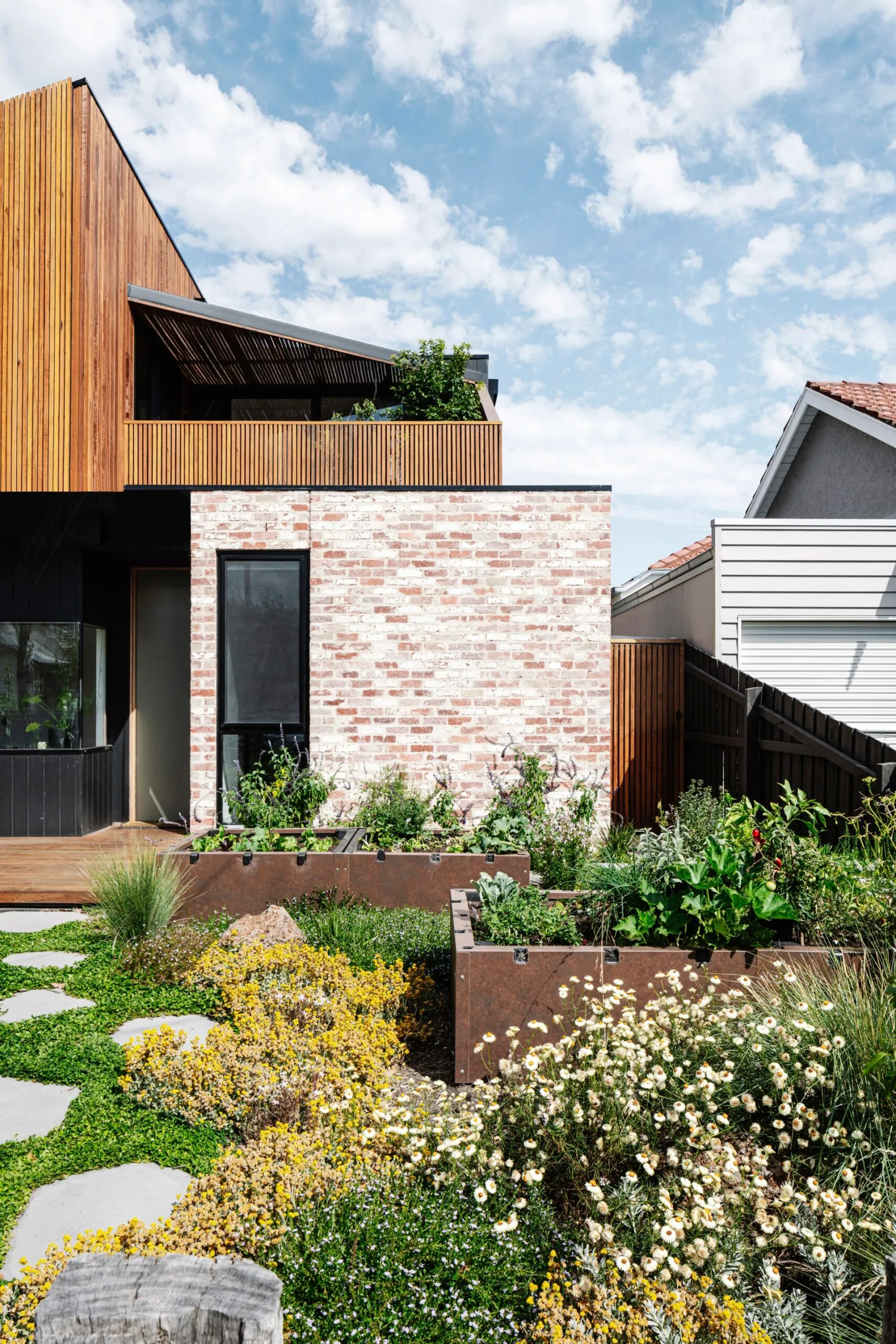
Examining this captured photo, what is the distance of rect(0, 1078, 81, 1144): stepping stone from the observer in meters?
3.01

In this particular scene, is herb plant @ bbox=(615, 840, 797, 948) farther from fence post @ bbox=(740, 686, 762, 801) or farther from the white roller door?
the white roller door

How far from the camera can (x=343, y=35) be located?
7543 millimetres

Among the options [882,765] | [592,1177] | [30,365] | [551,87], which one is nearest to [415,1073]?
[592,1177]

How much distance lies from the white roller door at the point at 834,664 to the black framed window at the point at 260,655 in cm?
443

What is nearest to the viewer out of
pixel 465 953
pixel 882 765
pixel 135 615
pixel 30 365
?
pixel 465 953

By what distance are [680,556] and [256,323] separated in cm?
848

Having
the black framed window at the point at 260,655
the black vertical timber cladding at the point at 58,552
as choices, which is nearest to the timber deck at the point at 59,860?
the black vertical timber cladding at the point at 58,552

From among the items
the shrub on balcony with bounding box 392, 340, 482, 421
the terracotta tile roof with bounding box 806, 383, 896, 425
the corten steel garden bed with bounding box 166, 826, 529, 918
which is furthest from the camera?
the terracotta tile roof with bounding box 806, 383, 896, 425

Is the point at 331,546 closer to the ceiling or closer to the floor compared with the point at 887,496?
closer to the floor

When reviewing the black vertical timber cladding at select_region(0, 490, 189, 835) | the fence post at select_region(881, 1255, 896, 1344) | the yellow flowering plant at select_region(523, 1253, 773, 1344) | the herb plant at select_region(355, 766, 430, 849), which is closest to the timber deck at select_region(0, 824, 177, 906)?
the black vertical timber cladding at select_region(0, 490, 189, 835)

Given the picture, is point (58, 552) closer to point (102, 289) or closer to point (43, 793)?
point (43, 793)

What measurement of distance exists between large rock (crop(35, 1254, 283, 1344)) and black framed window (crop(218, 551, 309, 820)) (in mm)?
7031

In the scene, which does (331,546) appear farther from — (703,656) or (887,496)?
(887,496)

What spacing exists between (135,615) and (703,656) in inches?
262
